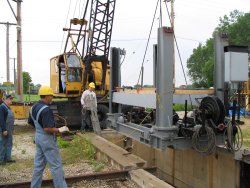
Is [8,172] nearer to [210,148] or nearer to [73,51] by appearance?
[210,148]

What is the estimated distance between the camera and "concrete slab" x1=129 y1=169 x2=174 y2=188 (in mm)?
6645

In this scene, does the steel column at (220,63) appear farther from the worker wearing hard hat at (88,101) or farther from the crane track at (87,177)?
the worker wearing hard hat at (88,101)

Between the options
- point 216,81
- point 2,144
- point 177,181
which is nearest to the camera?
point 216,81

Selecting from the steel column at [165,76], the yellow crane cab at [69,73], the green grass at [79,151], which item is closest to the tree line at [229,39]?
the yellow crane cab at [69,73]

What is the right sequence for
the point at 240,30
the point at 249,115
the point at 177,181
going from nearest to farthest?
the point at 177,181 → the point at 249,115 → the point at 240,30

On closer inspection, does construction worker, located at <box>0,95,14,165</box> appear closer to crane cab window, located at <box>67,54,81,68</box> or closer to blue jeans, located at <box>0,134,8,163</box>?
blue jeans, located at <box>0,134,8,163</box>

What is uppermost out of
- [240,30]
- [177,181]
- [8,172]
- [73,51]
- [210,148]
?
[240,30]

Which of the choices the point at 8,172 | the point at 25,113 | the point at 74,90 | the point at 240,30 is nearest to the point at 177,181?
the point at 8,172

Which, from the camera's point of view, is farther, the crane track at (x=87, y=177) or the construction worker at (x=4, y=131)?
the construction worker at (x=4, y=131)

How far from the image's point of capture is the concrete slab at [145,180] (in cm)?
664

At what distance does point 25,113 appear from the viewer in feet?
51.0

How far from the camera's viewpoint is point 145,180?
22.7 ft

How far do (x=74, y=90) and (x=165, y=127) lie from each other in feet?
31.0

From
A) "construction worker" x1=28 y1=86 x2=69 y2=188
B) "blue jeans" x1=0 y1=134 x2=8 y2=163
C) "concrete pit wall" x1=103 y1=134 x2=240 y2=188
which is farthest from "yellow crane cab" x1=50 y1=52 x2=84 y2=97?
"construction worker" x1=28 y1=86 x2=69 y2=188
